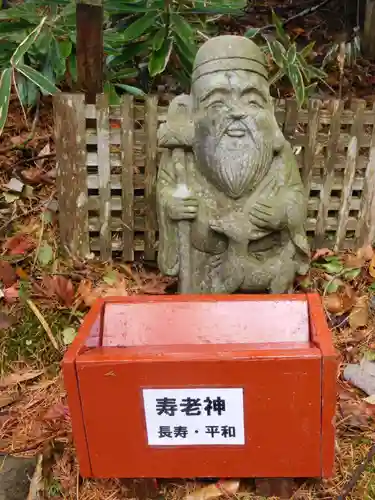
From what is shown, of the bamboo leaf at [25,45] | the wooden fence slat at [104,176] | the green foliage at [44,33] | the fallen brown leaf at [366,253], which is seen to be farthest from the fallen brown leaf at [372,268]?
the bamboo leaf at [25,45]

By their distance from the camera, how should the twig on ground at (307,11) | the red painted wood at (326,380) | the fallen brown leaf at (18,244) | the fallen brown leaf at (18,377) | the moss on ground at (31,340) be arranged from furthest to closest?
the twig on ground at (307,11), the fallen brown leaf at (18,244), the moss on ground at (31,340), the fallen brown leaf at (18,377), the red painted wood at (326,380)

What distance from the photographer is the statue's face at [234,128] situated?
8.01 feet

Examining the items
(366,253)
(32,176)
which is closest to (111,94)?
(32,176)

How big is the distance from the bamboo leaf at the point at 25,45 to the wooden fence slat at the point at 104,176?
16.6 inches

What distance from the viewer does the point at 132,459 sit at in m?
1.94

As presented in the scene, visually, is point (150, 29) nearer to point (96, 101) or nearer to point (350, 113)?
point (96, 101)

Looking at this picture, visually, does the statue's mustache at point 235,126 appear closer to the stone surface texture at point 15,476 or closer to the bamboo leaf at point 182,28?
the bamboo leaf at point 182,28

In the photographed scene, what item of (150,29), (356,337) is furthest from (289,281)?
(150,29)

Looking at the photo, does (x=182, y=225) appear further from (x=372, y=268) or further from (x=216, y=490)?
(x=372, y=268)

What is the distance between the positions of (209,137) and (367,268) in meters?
1.33

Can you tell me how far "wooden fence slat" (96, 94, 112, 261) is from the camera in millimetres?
3027

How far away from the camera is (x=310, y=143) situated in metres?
3.14

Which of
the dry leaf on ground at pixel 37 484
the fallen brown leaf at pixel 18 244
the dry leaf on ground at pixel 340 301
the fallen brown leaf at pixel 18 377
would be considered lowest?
the dry leaf on ground at pixel 37 484

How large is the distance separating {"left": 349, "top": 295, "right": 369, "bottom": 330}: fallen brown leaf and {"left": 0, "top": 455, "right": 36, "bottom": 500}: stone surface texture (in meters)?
1.63
